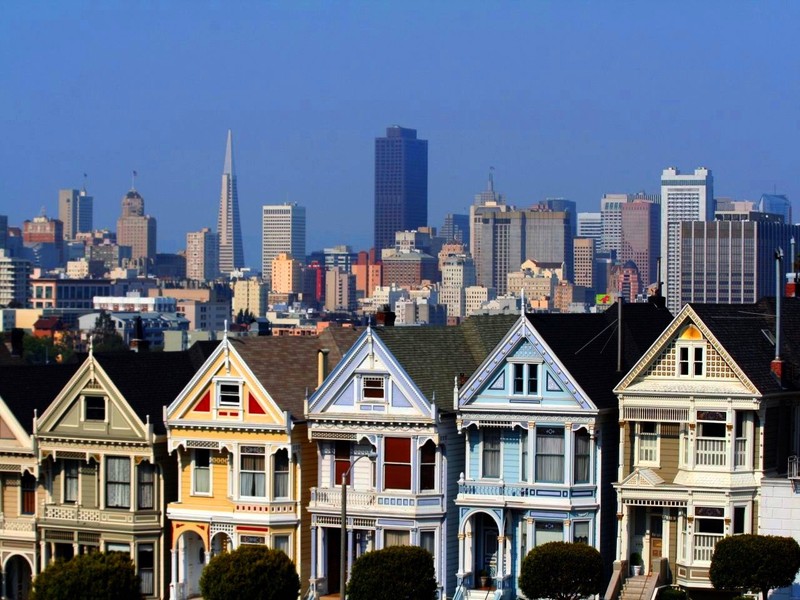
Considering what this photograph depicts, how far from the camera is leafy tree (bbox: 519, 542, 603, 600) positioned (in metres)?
47.4

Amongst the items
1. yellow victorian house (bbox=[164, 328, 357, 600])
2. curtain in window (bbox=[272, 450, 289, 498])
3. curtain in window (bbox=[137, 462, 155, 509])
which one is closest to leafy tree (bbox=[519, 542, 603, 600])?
yellow victorian house (bbox=[164, 328, 357, 600])

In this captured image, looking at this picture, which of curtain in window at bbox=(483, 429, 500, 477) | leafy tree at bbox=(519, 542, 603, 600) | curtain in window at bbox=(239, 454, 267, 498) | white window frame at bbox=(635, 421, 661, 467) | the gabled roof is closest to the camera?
leafy tree at bbox=(519, 542, 603, 600)

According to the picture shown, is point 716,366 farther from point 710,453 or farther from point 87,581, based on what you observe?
point 87,581

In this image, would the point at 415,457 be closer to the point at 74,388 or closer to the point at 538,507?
the point at 538,507

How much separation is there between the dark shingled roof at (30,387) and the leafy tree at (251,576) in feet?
27.0

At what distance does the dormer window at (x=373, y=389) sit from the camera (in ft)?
168

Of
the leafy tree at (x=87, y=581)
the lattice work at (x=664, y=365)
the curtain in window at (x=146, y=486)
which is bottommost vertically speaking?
the leafy tree at (x=87, y=581)

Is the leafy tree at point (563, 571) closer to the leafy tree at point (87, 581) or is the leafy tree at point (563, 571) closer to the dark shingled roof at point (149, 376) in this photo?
the leafy tree at point (87, 581)

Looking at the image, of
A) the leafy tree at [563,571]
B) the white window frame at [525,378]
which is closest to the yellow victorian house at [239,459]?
the white window frame at [525,378]

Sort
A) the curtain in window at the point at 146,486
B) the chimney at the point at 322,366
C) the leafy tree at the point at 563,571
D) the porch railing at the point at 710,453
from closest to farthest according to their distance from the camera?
the leafy tree at the point at 563,571 → the porch railing at the point at 710,453 → the chimney at the point at 322,366 → the curtain in window at the point at 146,486

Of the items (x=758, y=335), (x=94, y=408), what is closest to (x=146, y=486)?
(x=94, y=408)

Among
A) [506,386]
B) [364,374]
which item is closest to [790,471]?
[506,386]

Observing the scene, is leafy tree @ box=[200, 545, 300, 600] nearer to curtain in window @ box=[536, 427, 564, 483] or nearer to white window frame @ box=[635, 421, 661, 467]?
curtain in window @ box=[536, 427, 564, 483]

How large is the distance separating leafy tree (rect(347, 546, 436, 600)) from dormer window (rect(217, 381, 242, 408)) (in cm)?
574
